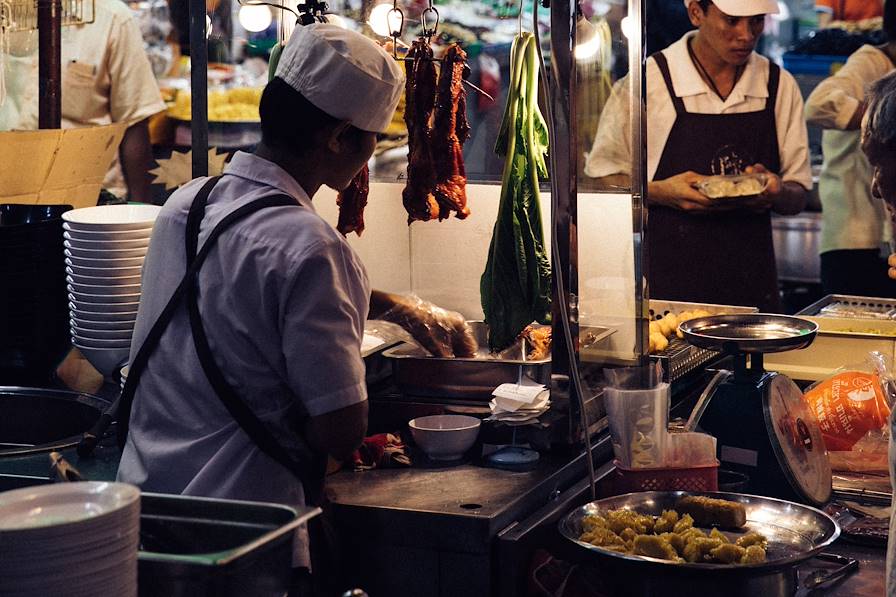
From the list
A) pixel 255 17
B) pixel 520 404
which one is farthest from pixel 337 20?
pixel 520 404

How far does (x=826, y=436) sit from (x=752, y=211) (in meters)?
2.28

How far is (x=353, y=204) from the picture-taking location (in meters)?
2.70

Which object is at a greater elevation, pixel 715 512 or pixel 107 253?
pixel 107 253

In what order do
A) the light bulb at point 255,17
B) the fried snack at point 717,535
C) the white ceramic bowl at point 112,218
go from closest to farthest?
1. the fried snack at point 717,535
2. the white ceramic bowl at point 112,218
3. the light bulb at point 255,17

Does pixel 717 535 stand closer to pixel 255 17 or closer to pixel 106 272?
pixel 106 272

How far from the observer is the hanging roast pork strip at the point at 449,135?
261 centimetres

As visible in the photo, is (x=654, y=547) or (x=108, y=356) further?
(x=108, y=356)

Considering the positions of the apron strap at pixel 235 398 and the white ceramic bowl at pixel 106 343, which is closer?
the apron strap at pixel 235 398

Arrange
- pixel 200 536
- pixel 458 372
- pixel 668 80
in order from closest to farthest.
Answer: pixel 200 536 → pixel 458 372 → pixel 668 80

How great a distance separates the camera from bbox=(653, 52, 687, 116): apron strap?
16.2 feet

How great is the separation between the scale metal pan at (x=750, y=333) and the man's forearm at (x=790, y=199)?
2.08 meters

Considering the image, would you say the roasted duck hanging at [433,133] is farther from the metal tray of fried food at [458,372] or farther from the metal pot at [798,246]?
the metal pot at [798,246]

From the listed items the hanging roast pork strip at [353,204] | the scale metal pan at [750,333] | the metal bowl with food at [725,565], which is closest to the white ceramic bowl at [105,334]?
the hanging roast pork strip at [353,204]

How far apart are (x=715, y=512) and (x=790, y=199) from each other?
2909 mm
